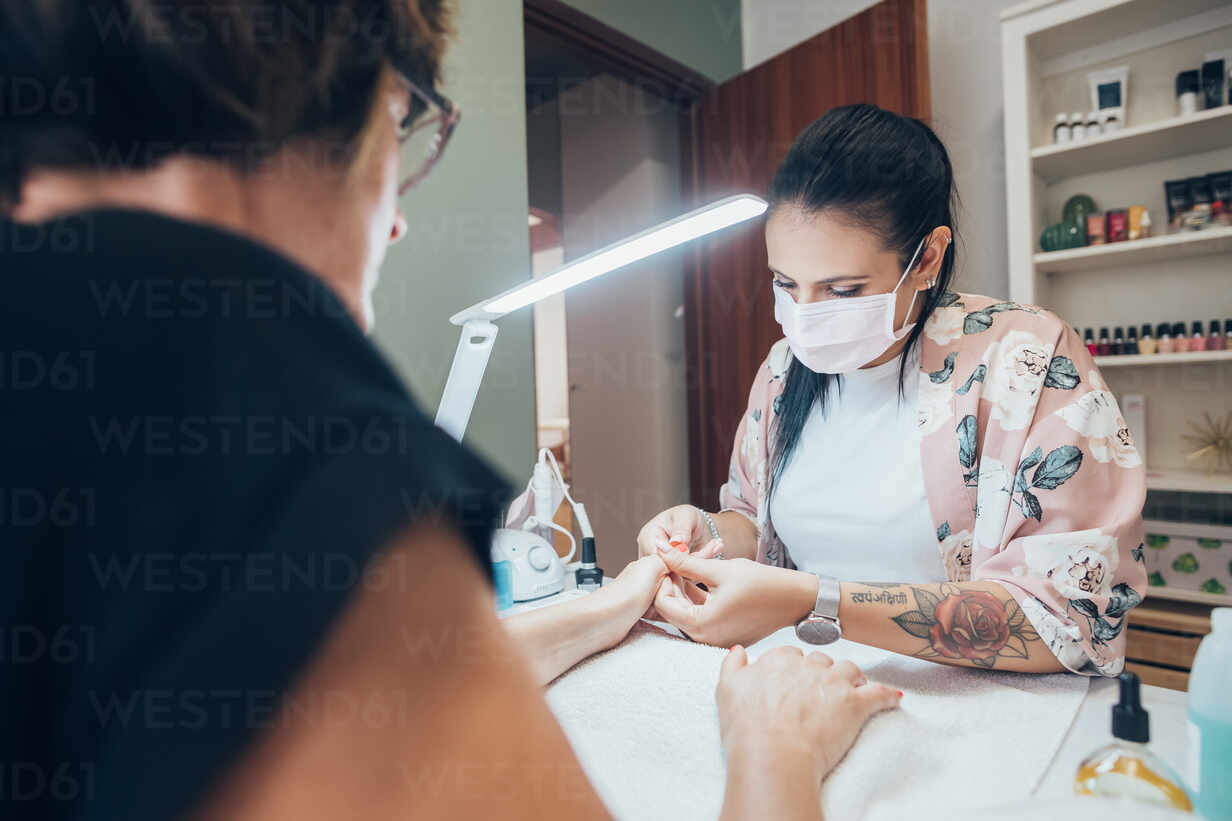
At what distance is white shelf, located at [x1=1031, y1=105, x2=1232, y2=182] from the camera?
5.71 feet

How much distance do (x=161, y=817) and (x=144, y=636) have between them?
0.06m

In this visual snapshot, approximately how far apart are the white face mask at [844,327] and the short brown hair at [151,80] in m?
0.88

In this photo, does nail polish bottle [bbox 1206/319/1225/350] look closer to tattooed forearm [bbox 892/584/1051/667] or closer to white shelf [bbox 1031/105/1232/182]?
white shelf [bbox 1031/105/1232/182]

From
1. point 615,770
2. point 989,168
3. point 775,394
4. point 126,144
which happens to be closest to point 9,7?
point 126,144

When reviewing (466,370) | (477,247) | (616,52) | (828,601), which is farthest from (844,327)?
(616,52)

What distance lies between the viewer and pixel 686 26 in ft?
8.11

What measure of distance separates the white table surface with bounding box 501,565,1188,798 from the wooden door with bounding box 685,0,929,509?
175cm

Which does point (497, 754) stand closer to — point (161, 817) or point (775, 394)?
point (161, 817)

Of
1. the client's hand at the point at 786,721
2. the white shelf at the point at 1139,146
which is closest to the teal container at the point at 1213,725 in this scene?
the client's hand at the point at 786,721

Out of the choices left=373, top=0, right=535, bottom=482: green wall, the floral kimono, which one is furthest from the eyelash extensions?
left=373, top=0, right=535, bottom=482: green wall

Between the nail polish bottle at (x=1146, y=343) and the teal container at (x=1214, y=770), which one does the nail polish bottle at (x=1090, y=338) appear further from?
the teal container at (x=1214, y=770)

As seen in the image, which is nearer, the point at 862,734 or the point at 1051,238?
the point at 862,734

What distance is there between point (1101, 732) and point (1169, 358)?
157 centimetres

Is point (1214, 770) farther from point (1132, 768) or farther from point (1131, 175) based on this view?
point (1131, 175)
